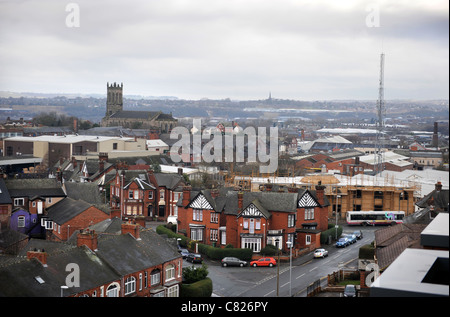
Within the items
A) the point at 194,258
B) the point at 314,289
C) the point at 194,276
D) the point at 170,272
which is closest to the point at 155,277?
the point at 170,272

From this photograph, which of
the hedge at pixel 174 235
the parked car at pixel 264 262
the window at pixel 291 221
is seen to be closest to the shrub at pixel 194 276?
the parked car at pixel 264 262

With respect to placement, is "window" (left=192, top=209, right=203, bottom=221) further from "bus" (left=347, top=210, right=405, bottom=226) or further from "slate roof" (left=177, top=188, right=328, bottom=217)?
"bus" (left=347, top=210, right=405, bottom=226)

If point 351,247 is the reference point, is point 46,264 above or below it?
above

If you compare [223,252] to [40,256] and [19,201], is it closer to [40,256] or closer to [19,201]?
[19,201]
